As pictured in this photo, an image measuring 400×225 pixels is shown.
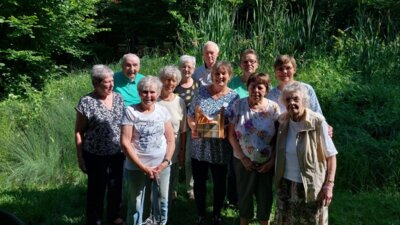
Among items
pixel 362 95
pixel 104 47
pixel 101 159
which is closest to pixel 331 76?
pixel 362 95

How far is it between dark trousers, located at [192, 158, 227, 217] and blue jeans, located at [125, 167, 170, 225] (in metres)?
0.36

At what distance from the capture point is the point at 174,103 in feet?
14.3

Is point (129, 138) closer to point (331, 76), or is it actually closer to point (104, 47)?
point (331, 76)

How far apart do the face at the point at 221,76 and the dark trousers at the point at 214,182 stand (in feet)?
2.45

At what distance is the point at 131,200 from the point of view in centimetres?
396

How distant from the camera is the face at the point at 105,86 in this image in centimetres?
401

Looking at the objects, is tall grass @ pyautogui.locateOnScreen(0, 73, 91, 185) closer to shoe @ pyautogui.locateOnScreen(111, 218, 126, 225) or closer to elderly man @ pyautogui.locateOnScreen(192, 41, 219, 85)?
shoe @ pyautogui.locateOnScreen(111, 218, 126, 225)

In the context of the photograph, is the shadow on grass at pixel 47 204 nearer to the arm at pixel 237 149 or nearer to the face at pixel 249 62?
the arm at pixel 237 149

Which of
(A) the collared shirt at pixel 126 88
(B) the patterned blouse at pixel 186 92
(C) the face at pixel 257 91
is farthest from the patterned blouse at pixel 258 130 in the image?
(A) the collared shirt at pixel 126 88

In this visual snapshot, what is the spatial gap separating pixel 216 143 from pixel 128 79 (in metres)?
1.17

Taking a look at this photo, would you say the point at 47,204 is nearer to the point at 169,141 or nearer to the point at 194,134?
the point at 169,141

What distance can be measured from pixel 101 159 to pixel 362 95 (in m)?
4.15

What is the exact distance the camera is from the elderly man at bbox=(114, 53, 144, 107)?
4.54m

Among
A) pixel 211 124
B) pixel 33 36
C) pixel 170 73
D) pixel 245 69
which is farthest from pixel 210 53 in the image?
pixel 33 36
